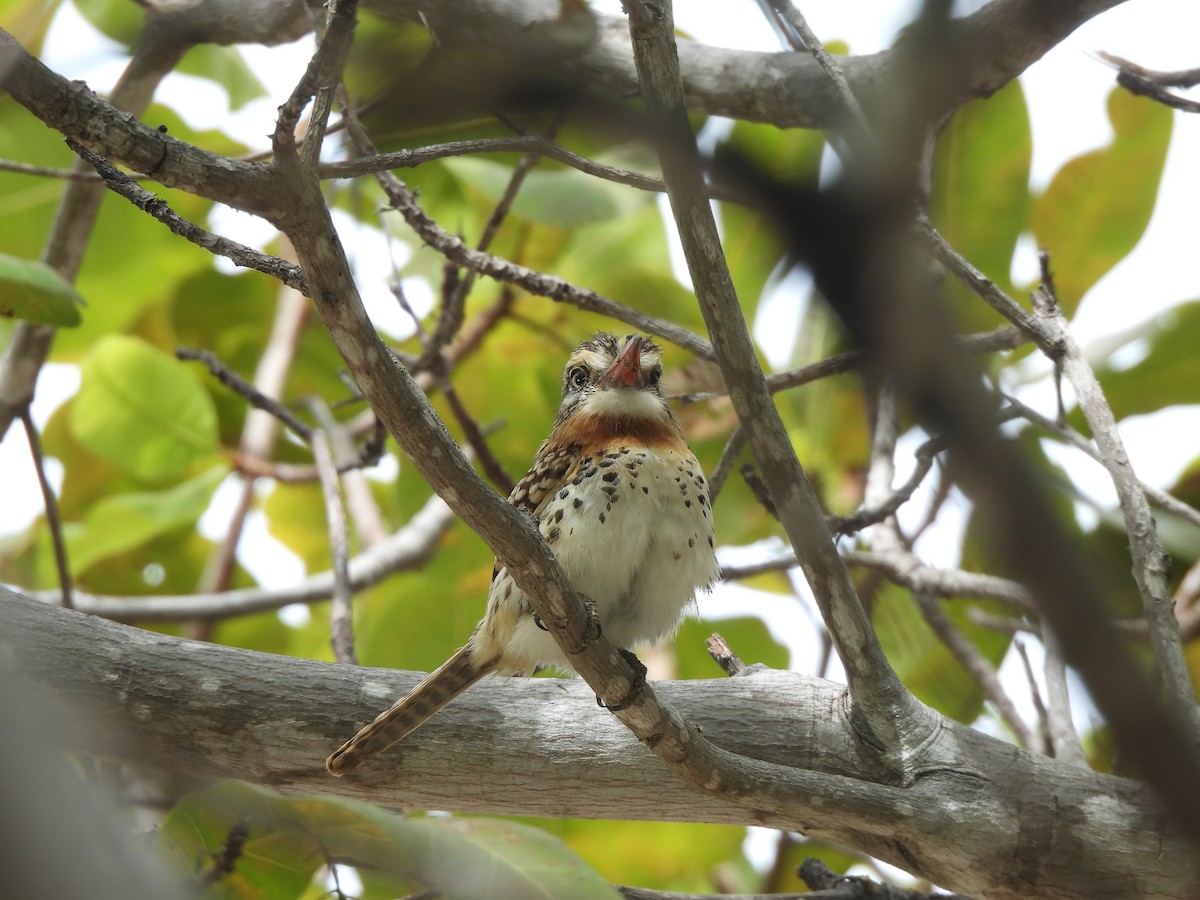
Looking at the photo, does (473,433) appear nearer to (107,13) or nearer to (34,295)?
(34,295)

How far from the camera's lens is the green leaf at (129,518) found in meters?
6.11

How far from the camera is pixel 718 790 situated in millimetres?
2945

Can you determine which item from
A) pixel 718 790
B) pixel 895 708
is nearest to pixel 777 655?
pixel 895 708

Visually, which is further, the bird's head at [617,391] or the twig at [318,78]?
the bird's head at [617,391]

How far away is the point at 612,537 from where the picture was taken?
389cm

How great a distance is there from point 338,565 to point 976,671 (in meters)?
2.76

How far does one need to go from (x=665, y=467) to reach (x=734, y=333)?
149 cm

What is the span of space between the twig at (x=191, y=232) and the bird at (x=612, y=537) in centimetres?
153

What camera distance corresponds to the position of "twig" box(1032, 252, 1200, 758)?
10.3 feet

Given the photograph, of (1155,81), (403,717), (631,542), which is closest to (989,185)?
(1155,81)

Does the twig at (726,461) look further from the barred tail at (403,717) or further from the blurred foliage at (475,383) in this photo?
the barred tail at (403,717)

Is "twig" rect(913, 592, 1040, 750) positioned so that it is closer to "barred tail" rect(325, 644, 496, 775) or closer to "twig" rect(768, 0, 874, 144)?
"barred tail" rect(325, 644, 496, 775)

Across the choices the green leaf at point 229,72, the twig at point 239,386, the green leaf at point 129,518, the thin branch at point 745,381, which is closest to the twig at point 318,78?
the thin branch at point 745,381

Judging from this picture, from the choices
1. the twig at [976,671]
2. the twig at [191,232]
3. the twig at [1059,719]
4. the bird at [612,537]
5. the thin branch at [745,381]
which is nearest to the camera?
the thin branch at [745,381]
